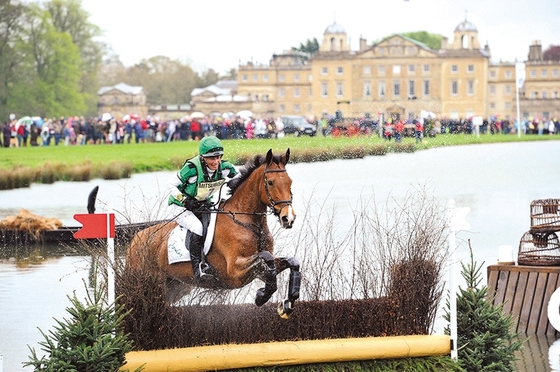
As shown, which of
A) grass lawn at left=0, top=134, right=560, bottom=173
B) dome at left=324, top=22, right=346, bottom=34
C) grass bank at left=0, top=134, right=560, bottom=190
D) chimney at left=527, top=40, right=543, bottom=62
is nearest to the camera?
grass bank at left=0, top=134, right=560, bottom=190

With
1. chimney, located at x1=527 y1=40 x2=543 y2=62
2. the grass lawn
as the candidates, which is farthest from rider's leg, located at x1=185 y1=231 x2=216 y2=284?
chimney, located at x1=527 y1=40 x2=543 y2=62

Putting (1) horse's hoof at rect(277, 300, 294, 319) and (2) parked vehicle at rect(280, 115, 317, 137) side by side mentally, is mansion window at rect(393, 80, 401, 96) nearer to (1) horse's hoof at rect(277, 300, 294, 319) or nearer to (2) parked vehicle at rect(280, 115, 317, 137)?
(2) parked vehicle at rect(280, 115, 317, 137)

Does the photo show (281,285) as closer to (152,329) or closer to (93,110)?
(152,329)

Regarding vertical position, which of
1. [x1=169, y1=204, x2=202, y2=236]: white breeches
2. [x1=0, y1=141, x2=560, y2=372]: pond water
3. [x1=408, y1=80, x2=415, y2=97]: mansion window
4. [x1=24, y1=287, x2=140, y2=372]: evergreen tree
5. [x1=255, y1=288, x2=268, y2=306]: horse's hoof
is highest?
[x1=408, y1=80, x2=415, y2=97]: mansion window

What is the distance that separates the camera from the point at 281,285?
9.09m

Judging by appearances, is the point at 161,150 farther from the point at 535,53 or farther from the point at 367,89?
the point at 535,53

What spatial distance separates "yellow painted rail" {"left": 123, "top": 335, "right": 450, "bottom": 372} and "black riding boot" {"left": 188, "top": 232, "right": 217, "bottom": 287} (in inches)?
26.3

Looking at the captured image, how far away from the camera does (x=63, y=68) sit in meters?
43.8

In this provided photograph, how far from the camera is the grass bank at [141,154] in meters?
25.9

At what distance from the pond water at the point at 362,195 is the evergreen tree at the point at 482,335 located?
2.31 metres

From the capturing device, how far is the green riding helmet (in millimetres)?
8422

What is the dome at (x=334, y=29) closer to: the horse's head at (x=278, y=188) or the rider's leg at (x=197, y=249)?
the rider's leg at (x=197, y=249)

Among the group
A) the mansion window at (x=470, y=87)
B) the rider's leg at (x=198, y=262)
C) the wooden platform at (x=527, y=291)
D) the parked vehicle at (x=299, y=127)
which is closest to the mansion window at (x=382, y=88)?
the mansion window at (x=470, y=87)

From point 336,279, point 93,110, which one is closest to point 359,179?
point 336,279
